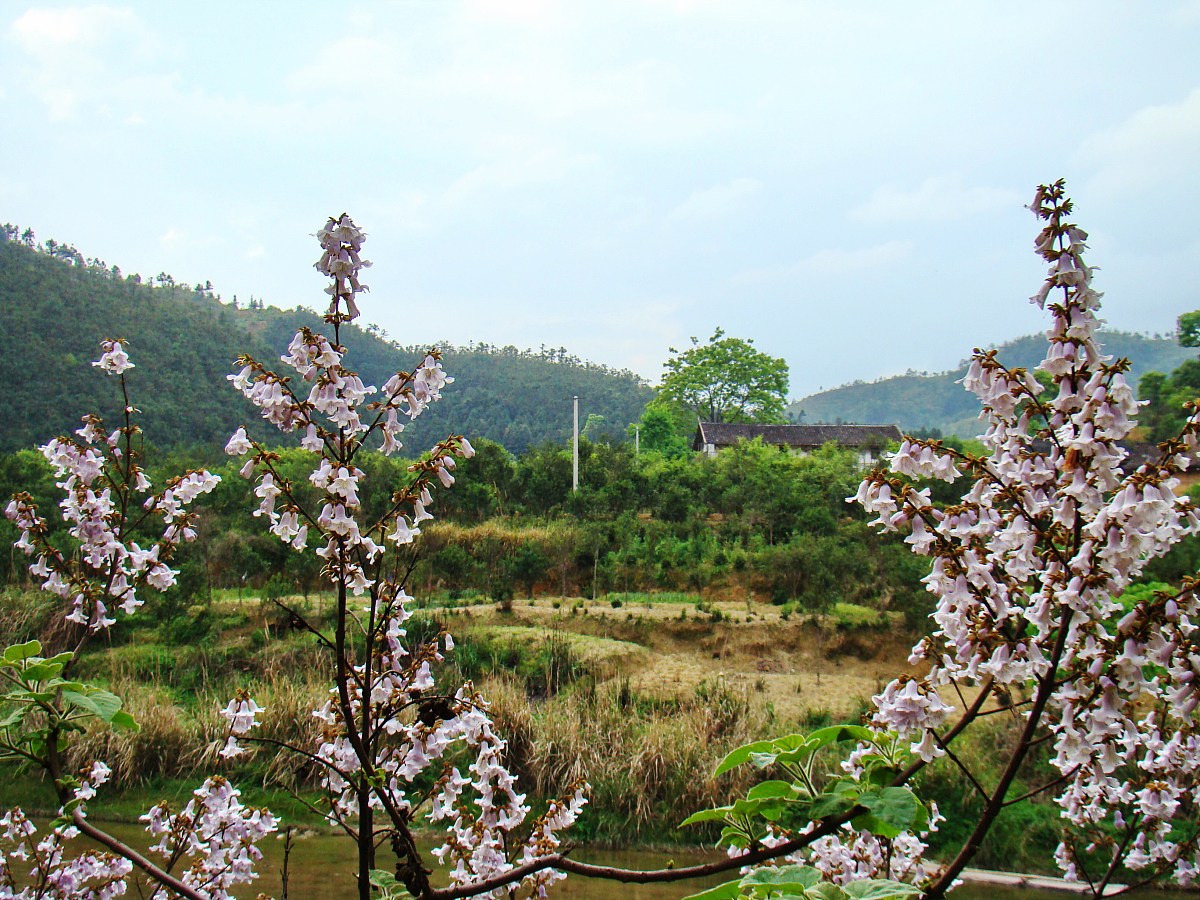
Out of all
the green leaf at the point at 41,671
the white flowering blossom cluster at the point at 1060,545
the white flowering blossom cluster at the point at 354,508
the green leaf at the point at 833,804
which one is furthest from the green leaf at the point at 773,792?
the green leaf at the point at 41,671

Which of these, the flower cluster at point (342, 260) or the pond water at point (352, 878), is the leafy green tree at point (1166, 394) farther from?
the flower cluster at point (342, 260)

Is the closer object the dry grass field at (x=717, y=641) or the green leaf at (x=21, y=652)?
the green leaf at (x=21, y=652)

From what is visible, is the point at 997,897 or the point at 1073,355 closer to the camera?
the point at 1073,355

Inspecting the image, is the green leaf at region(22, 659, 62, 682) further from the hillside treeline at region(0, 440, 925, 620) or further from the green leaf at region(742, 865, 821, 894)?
the hillside treeline at region(0, 440, 925, 620)

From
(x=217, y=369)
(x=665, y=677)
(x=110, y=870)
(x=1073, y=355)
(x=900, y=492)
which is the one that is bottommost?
(x=665, y=677)

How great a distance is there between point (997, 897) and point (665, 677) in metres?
4.53

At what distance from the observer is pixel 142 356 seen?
29.7 meters

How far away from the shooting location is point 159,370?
2912 centimetres

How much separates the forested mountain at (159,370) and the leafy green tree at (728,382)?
550 centimetres

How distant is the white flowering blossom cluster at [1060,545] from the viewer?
1.45 m

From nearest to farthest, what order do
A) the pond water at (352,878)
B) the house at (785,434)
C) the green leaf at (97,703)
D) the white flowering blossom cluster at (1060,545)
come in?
1. the green leaf at (97,703)
2. the white flowering blossom cluster at (1060,545)
3. the pond water at (352,878)
4. the house at (785,434)

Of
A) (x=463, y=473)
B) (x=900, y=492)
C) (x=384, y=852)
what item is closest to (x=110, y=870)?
(x=900, y=492)

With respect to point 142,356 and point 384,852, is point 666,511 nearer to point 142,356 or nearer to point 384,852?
point 384,852

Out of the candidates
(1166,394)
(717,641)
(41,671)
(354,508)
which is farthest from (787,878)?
(1166,394)
